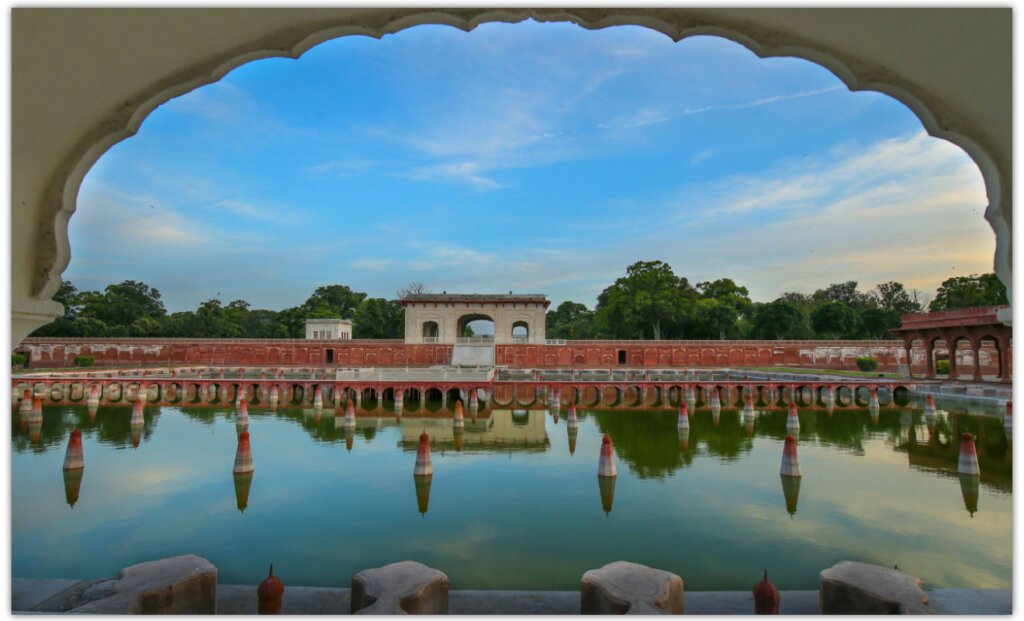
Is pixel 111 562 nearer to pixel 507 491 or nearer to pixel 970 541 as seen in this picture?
pixel 507 491

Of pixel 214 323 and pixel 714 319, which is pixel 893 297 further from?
pixel 214 323

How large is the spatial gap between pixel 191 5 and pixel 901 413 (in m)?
30.0

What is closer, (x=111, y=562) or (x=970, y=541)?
(x=111, y=562)

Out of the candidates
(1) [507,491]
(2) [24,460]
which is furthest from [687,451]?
(2) [24,460]

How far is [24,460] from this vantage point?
52.6 ft

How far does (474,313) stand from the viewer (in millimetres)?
46844

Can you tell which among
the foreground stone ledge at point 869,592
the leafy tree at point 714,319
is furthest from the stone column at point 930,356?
the foreground stone ledge at point 869,592

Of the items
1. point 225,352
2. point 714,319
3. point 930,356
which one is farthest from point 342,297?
point 930,356

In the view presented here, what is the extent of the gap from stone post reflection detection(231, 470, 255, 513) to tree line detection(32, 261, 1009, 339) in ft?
146

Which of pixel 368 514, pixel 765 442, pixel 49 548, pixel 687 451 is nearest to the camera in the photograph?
pixel 49 548

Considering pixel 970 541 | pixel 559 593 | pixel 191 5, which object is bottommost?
pixel 970 541

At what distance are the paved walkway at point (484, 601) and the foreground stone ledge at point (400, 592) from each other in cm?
30

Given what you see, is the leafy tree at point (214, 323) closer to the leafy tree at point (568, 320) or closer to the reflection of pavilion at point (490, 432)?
the leafy tree at point (568, 320)

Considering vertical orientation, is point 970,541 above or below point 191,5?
below
